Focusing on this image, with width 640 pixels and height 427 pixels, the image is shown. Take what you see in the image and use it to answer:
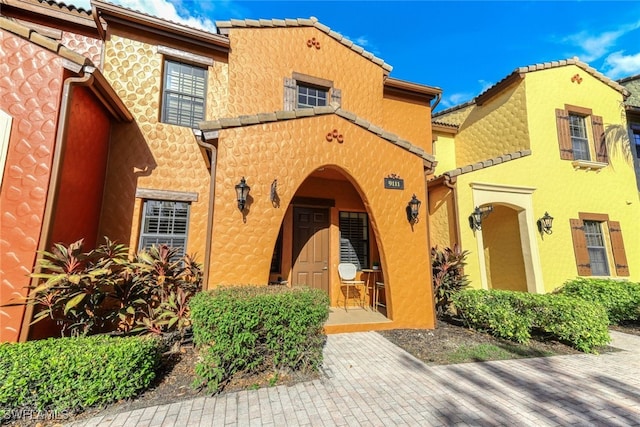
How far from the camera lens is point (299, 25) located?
7930 mm

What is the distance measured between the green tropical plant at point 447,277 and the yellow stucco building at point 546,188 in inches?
28.8

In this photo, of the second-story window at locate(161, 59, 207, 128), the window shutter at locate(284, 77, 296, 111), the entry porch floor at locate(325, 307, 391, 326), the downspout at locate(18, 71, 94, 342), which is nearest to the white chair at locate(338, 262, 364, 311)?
the entry porch floor at locate(325, 307, 391, 326)

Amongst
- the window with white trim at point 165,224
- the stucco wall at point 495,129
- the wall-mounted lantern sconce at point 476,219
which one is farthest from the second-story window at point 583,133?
the window with white trim at point 165,224

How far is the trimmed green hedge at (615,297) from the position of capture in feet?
22.4

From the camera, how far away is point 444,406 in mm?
3076

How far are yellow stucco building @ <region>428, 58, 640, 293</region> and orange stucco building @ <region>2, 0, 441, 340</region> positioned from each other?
7.31 feet

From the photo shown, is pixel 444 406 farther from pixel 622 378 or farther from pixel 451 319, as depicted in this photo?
pixel 451 319

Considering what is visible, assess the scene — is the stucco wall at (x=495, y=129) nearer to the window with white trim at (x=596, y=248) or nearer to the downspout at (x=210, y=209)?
the window with white trim at (x=596, y=248)

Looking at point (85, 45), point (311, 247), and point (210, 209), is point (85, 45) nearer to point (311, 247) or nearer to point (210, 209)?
point (210, 209)

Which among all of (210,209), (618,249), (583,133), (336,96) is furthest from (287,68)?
(618,249)

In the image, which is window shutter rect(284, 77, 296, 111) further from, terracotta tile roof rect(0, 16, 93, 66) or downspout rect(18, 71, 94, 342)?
terracotta tile roof rect(0, 16, 93, 66)

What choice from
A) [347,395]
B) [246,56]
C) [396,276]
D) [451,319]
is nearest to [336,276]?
[396,276]

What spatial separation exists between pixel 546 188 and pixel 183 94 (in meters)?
11.1

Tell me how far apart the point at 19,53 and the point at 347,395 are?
7.02m
